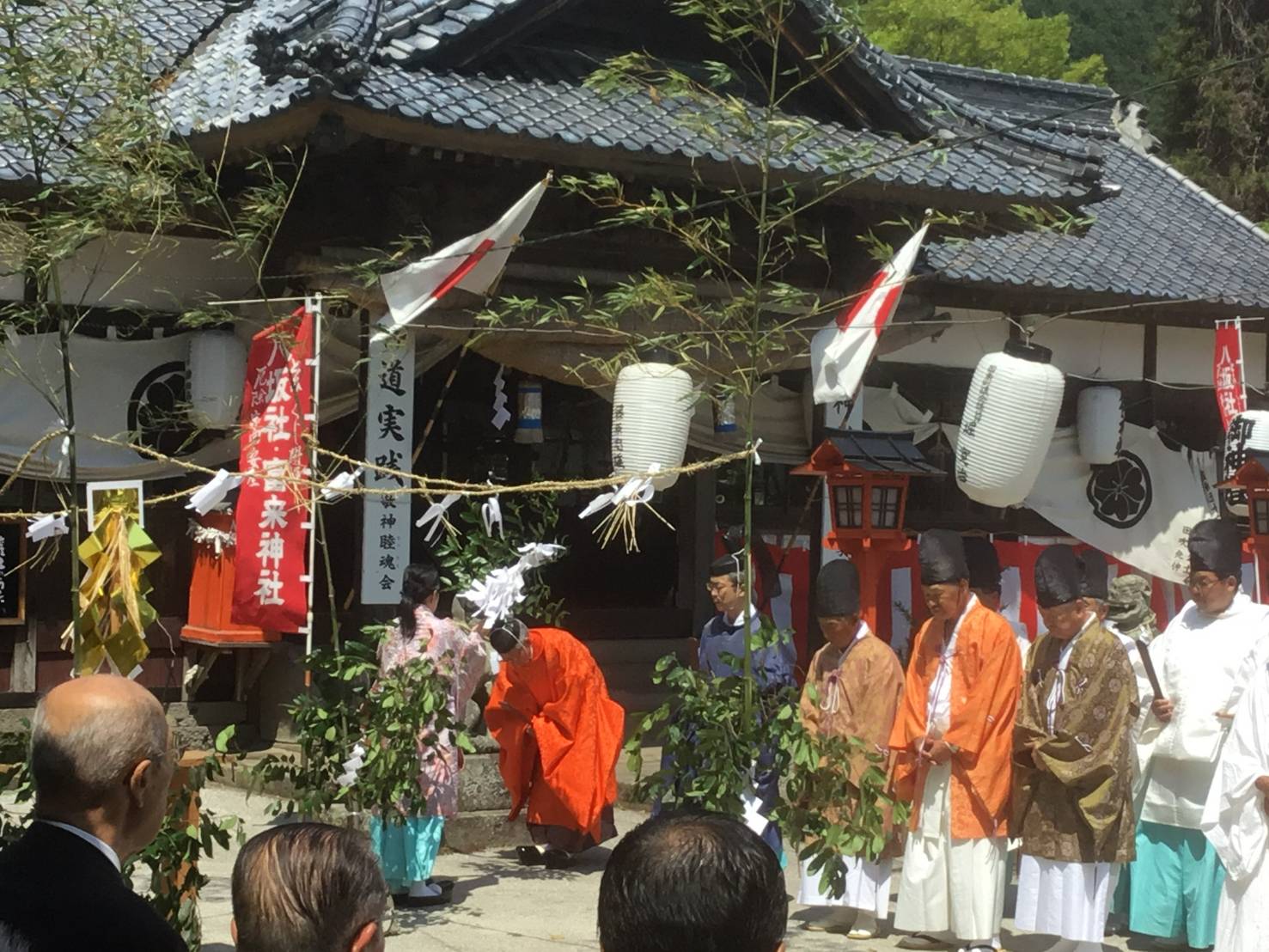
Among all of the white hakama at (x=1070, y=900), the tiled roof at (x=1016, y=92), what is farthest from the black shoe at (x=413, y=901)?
the tiled roof at (x=1016, y=92)

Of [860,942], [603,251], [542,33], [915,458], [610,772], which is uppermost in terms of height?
[542,33]

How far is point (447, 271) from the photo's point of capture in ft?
28.5

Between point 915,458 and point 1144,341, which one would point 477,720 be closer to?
point 915,458

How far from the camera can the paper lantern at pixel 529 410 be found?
10680 millimetres

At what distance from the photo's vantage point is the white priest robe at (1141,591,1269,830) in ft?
23.5

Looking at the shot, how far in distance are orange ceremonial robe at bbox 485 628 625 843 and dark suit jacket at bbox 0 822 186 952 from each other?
5.65 meters

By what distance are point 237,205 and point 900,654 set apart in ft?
20.5

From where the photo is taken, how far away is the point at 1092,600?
698 centimetres

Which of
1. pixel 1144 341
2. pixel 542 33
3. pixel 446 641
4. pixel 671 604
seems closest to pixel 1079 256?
pixel 1144 341

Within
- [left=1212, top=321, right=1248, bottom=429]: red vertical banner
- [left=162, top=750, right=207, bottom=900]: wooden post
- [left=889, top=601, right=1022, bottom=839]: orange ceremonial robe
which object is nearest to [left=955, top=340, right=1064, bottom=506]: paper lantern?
[left=889, top=601, right=1022, bottom=839]: orange ceremonial robe

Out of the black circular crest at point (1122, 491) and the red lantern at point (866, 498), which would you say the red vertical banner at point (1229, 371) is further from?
the red lantern at point (866, 498)

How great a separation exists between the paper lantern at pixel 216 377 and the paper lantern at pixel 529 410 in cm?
194

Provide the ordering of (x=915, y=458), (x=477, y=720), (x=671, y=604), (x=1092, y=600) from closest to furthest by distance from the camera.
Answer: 1. (x=1092, y=600)
2. (x=477, y=720)
3. (x=915, y=458)
4. (x=671, y=604)

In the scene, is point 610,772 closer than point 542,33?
Yes
